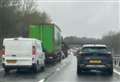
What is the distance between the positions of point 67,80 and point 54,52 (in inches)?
777

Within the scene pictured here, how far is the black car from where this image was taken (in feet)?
92.6

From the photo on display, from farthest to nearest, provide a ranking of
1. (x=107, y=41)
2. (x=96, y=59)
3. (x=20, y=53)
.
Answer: (x=107, y=41), (x=20, y=53), (x=96, y=59)

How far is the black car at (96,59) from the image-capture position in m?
28.2

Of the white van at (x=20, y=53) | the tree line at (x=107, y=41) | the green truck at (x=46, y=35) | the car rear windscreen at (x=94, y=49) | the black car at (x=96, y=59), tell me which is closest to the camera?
the black car at (x=96, y=59)

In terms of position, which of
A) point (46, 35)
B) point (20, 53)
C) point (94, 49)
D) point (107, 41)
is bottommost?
point (107, 41)

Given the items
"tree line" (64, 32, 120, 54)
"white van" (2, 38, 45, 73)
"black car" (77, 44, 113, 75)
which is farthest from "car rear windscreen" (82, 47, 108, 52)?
"tree line" (64, 32, 120, 54)

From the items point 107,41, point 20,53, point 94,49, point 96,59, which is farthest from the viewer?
point 107,41

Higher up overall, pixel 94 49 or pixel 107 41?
pixel 94 49

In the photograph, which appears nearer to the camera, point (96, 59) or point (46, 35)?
point (96, 59)

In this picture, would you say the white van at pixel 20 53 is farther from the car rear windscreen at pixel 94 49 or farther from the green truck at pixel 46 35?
the green truck at pixel 46 35

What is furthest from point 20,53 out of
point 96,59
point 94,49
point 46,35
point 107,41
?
point 107,41

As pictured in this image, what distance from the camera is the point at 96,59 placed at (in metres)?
28.3

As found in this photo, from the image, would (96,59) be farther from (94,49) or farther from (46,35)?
(46,35)

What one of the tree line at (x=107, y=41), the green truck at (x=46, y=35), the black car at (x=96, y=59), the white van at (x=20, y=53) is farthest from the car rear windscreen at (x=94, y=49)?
the tree line at (x=107, y=41)
